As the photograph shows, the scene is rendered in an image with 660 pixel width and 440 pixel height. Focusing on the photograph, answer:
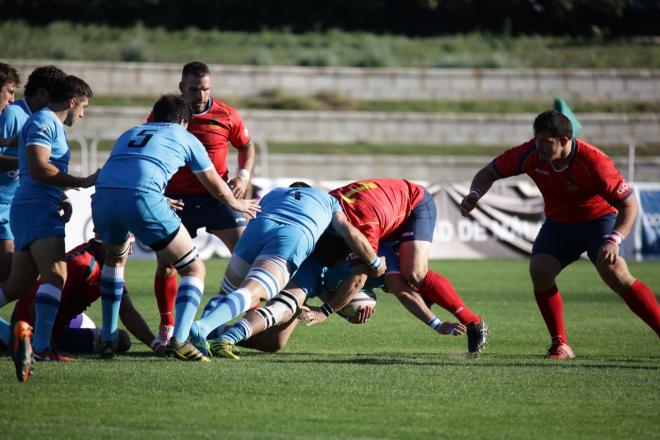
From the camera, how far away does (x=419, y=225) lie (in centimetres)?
851

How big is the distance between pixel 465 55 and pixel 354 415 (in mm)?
31063

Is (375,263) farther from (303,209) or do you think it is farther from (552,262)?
(552,262)

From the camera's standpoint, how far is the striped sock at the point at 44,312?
7117mm

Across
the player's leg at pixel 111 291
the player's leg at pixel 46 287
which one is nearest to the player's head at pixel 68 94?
the player's leg at pixel 46 287

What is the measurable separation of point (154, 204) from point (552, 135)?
121 inches

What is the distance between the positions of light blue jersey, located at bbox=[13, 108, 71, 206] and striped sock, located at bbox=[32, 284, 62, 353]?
63 centimetres

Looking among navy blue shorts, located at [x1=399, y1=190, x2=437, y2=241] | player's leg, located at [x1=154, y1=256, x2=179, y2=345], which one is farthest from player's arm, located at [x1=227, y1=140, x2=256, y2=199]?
navy blue shorts, located at [x1=399, y1=190, x2=437, y2=241]

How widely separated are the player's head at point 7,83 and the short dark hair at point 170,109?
5.23 feet

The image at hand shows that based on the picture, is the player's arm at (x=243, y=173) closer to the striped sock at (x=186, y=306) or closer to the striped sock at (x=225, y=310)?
the striped sock at (x=186, y=306)

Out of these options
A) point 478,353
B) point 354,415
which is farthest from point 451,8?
point 354,415

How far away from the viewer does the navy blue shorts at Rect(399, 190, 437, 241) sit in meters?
8.48

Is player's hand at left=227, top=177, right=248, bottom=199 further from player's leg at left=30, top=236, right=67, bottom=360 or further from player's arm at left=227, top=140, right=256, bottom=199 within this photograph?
player's leg at left=30, top=236, right=67, bottom=360

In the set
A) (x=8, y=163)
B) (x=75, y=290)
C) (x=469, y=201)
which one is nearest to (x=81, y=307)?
(x=75, y=290)

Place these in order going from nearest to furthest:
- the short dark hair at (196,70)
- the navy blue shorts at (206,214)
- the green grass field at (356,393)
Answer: the green grass field at (356,393) < the short dark hair at (196,70) < the navy blue shorts at (206,214)
